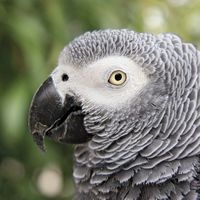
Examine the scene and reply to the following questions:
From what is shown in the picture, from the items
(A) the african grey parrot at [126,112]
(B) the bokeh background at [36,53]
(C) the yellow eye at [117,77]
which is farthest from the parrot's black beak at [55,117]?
(B) the bokeh background at [36,53]

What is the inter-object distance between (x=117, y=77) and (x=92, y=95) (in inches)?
3.2

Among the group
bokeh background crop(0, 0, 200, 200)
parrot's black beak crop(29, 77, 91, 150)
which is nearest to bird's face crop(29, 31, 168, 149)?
parrot's black beak crop(29, 77, 91, 150)

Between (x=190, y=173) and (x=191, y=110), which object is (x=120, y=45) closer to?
(x=191, y=110)

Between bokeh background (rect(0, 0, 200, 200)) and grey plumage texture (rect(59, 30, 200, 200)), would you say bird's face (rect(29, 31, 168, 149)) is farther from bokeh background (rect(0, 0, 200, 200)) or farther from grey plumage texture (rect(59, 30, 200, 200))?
bokeh background (rect(0, 0, 200, 200))

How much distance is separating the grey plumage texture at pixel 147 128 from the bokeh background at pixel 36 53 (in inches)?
24.3

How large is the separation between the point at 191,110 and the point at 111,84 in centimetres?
22

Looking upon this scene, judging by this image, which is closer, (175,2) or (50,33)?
(50,33)

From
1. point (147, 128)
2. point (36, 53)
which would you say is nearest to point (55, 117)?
point (147, 128)

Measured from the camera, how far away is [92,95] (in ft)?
4.49

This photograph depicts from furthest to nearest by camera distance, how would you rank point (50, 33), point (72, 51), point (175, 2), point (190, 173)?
point (175, 2) < point (50, 33) < point (72, 51) < point (190, 173)

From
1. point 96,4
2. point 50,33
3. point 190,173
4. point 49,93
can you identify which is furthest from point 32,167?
point 190,173

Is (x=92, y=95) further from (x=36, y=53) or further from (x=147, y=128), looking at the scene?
(x=36, y=53)

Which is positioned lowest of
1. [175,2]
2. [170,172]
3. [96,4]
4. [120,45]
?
[170,172]

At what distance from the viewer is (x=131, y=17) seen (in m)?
2.31
